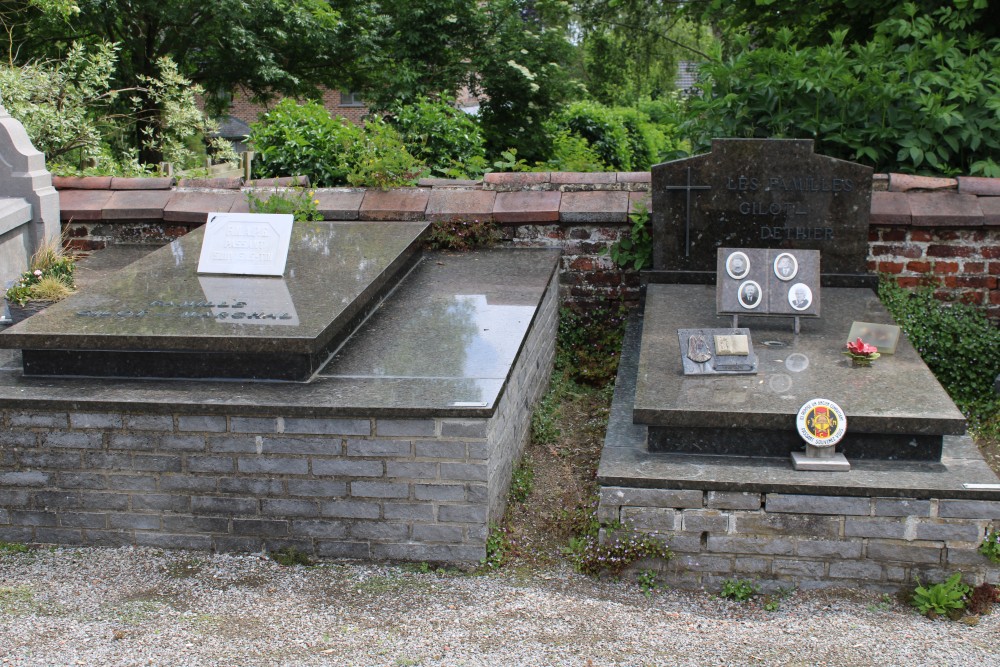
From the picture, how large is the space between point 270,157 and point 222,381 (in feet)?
11.7

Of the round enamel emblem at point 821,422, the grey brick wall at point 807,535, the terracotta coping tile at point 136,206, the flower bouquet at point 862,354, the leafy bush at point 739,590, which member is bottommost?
the leafy bush at point 739,590

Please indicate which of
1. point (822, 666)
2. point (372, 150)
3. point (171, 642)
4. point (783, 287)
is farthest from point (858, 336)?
point (372, 150)

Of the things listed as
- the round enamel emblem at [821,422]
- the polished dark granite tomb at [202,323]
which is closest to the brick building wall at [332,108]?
the polished dark granite tomb at [202,323]

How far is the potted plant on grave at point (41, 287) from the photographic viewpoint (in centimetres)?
542

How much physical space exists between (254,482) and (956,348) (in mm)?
4238

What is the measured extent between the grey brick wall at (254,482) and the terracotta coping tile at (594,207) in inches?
101

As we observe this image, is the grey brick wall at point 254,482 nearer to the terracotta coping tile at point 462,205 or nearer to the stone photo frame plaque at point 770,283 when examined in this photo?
the stone photo frame plaque at point 770,283

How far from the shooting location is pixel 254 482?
4.22 metres

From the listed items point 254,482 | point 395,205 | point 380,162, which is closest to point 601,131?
point 380,162

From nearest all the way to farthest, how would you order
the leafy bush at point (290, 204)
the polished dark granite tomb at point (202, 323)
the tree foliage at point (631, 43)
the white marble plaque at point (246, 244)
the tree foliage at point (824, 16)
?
the polished dark granite tomb at point (202, 323), the white marble plaque at point (246, 244), the leafy bush at point (290, 204), the tree foliage at point (824, 16), the tree foliage at point (631, 43)

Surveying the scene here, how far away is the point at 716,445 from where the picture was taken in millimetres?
4172

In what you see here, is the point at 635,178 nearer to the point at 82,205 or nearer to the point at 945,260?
Answer: the point at 945,260

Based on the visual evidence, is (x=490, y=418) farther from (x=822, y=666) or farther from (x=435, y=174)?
(x=435, y=174)

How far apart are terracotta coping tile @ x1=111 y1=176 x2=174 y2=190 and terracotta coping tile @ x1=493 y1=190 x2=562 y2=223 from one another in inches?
96.2
